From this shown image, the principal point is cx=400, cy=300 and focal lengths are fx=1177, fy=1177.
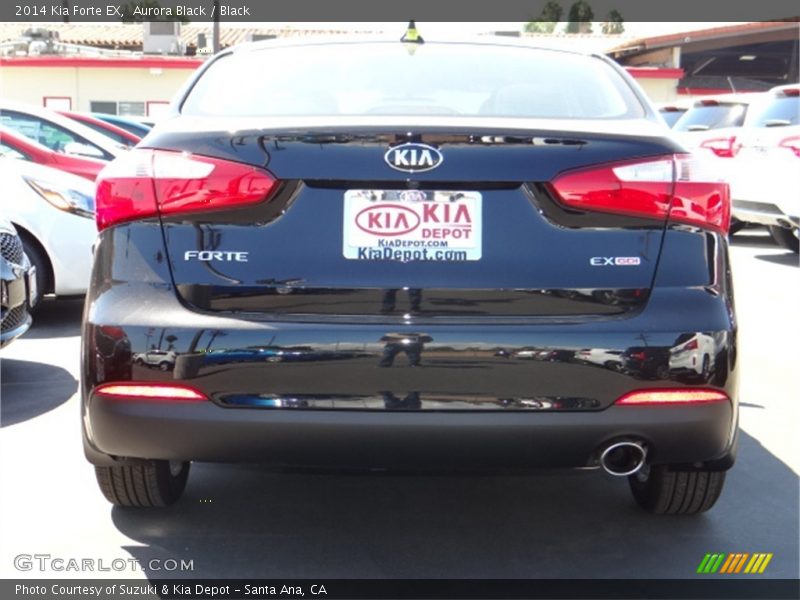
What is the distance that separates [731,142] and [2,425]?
9960mm

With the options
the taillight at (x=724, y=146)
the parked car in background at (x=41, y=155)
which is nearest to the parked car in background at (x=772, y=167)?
the taillight at (x=724, y=146)

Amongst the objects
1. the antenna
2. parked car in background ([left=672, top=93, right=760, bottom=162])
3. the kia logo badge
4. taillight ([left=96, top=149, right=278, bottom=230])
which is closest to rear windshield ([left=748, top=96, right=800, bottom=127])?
parked car in background ([left=672, top=93, right=760, bottom=162])

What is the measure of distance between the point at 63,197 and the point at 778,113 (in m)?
7.61

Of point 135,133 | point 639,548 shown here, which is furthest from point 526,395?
point 135,133

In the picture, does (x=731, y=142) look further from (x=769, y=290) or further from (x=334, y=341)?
(x=334, y=341)

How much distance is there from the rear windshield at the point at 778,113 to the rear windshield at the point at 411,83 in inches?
334

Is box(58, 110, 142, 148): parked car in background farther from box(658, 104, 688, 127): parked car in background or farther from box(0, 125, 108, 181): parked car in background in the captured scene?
box(658, 104, 688, 127): parked car in background

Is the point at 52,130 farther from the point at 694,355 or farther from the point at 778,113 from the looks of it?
the point at 694,355

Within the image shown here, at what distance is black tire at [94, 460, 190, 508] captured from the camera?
370cm

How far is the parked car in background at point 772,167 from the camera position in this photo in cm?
1130

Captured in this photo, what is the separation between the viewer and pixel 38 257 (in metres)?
7.62

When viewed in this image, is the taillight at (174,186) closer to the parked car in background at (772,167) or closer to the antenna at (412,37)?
the antenna at (412,37)

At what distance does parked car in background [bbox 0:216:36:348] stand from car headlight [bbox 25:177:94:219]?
1736 mm

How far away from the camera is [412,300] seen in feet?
9.89
